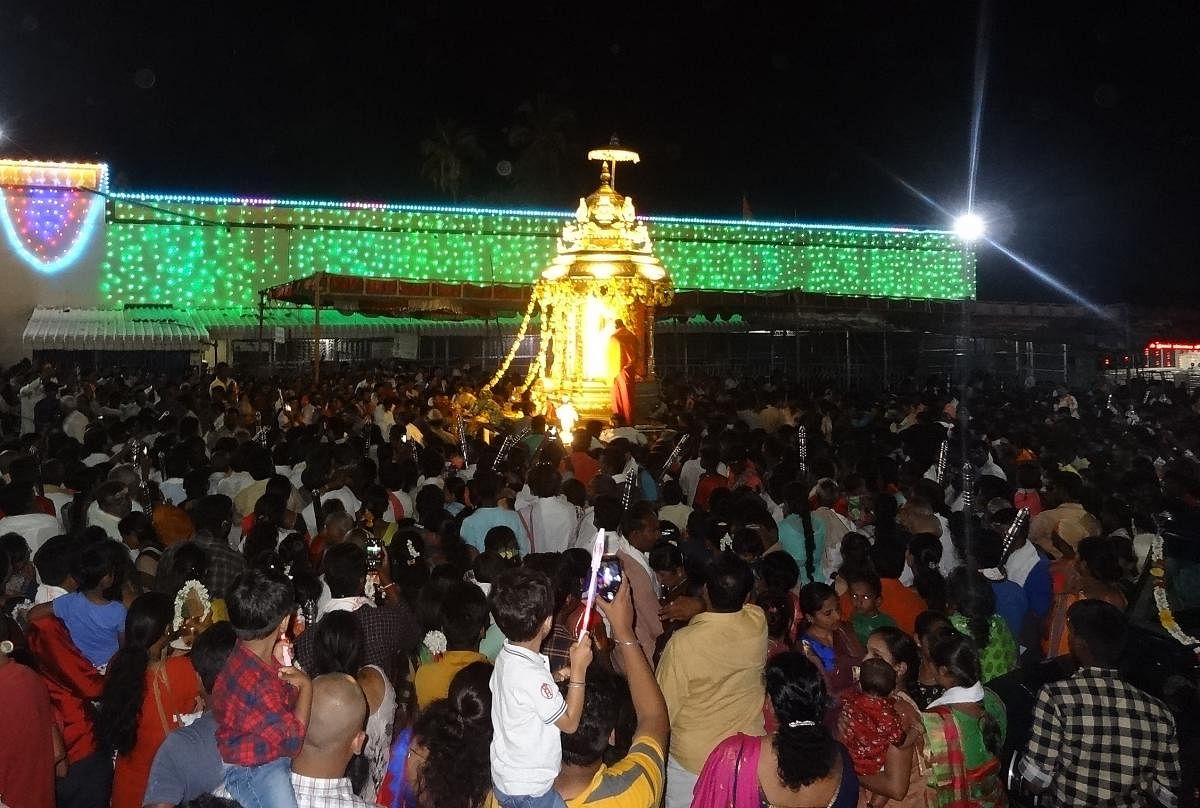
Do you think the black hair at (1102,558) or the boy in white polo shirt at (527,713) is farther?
the black hair at (1102,558)

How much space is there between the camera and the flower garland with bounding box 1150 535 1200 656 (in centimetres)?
528

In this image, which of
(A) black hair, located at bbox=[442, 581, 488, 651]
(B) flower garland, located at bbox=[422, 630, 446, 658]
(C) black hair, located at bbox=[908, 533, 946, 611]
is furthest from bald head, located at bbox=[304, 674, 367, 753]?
(C) black hair, located at bbox=[908, 533, 946, 611]

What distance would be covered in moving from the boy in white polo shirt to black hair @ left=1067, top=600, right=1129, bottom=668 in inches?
84.2

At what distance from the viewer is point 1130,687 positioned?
4.39 m

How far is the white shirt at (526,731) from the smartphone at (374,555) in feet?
7.31

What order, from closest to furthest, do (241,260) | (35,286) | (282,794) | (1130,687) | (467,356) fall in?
(282,794)
(1130,687)
(35,286)
(241,260)
(467,356)

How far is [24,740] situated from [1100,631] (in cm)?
401

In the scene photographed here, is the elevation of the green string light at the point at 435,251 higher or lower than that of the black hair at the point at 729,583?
higher

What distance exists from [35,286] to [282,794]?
103ft

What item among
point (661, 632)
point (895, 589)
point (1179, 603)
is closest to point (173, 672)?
point (661, 632)

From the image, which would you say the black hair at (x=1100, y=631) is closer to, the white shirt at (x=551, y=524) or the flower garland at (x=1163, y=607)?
the flower garland at (x=1163, y=607)

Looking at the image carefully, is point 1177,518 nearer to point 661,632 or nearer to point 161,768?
point 661,632

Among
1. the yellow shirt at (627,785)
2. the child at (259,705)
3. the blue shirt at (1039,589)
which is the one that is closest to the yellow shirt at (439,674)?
the child at (259,705)

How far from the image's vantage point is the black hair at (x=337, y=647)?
4.43 metres
